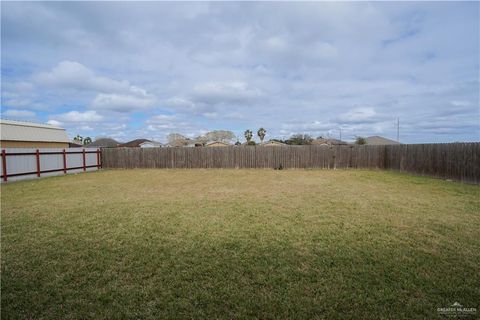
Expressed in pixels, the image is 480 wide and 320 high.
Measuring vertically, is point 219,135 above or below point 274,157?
above

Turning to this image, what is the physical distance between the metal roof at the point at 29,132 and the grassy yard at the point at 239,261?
18696 mm

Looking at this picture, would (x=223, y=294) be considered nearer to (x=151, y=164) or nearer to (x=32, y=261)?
(x=32, y=261)

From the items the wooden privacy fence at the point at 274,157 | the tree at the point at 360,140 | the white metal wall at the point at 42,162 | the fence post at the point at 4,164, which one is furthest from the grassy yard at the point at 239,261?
the tree at the point at 360,140

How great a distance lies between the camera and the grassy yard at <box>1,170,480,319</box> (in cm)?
240

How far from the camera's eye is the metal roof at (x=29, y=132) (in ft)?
64.4

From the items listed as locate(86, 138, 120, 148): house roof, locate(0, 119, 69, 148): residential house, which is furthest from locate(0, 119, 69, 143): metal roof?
locate(86, 138, 120, 148): house roof

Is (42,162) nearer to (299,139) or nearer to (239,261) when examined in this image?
(239,261)

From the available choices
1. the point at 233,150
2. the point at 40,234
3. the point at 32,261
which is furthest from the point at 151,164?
the point at 32,261

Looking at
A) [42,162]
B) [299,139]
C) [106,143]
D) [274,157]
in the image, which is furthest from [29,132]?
[299,139]

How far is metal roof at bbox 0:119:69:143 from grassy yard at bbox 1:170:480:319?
18.7 metres

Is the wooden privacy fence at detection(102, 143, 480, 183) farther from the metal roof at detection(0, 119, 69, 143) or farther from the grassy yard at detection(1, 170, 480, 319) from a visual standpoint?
the grassy yard at detection(1, 170, 480, 319)

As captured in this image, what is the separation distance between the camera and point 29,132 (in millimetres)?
22016

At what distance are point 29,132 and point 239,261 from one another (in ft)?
86.8

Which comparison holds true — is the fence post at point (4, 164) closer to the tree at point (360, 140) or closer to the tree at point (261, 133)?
the tree at point (360, 140)
